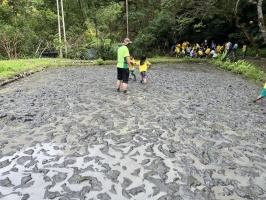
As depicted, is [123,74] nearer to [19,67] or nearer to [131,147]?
[131,147]

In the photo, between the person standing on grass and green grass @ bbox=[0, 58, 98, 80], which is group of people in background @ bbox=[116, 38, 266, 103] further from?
green grass @ bbox=[0, 58, 98, 80]

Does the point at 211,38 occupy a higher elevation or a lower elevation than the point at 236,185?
higher

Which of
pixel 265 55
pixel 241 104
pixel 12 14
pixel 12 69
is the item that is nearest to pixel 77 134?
pixel 241 104

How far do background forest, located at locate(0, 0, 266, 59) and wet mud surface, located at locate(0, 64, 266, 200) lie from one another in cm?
1665

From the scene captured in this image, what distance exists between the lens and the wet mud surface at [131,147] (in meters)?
4.09

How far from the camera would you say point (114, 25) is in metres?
32.6

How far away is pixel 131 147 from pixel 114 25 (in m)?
29.0

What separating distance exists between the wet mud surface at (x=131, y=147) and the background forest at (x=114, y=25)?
1665 centimetres

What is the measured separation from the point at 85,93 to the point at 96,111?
2742 millimetres

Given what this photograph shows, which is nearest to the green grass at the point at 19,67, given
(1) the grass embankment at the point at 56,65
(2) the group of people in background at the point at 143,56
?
(1) the grass embankment at the point at 56,65

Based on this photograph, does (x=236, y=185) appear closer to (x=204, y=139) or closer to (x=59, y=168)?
(x=204, y=139)

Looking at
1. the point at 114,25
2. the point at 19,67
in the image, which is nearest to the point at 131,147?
the point at 19,67

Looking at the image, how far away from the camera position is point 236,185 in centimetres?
423

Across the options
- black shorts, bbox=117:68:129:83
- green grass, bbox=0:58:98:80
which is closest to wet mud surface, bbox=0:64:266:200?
black shorts, bbox=117:68:129:83
